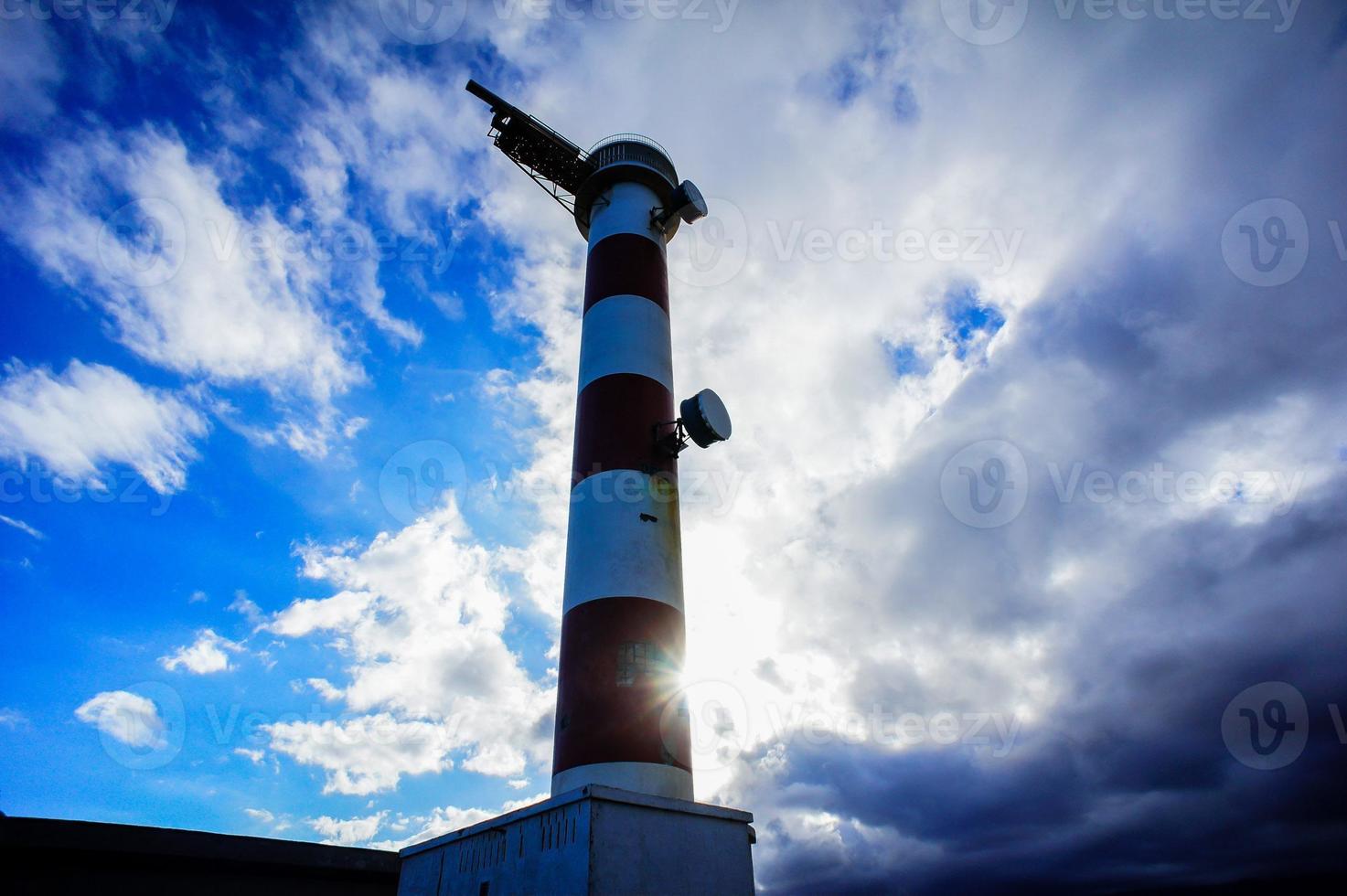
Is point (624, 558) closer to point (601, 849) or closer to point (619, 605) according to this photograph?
point (619, 605)

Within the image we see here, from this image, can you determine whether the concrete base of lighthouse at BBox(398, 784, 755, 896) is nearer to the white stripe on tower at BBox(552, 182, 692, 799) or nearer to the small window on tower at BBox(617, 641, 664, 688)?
the white stripe on tower at BBox(552, 182, 692, 799)

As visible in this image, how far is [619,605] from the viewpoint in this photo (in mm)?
11148

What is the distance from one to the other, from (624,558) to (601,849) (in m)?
4.66

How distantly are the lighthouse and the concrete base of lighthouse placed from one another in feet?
0.06

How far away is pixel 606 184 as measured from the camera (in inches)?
658

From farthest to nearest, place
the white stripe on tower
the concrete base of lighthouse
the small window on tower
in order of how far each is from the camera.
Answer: the small window on tower
the white stripe on tower
the concrete base of lighthouse

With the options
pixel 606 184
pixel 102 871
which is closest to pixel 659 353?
pixel 606 184

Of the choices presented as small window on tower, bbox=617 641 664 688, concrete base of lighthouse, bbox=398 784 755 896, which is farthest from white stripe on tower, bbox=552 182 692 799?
concrete base of lighthouse, bbox=398 784 755 896

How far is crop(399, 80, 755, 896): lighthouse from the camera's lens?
8133 mm

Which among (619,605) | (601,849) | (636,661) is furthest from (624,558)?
(601,849)

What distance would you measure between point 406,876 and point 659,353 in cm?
969

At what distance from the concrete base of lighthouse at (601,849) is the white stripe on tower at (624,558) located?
4.16 ft

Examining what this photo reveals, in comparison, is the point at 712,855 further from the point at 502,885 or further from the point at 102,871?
the point at 102,871

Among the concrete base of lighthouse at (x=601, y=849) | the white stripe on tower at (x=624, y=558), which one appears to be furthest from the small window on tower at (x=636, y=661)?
the concrete base of lighthouse at (x=601, y=849)
